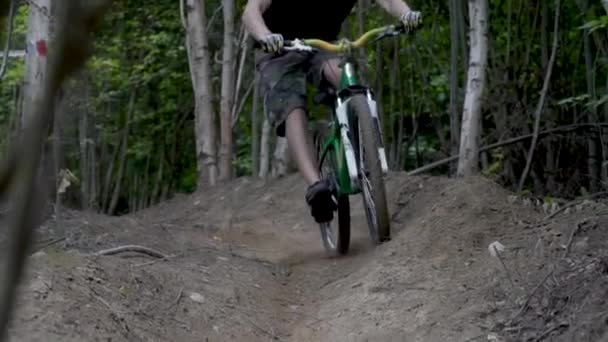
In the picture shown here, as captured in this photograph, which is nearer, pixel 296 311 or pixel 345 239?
pixel 296 311

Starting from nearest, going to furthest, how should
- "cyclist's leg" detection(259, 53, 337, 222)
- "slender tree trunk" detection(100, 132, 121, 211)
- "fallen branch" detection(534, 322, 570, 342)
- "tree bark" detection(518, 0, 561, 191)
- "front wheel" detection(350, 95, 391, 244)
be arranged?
"fallen branch" detection(534, 322, 570, 342), "front wheel" detection(350, 95, 391, 244), "cyclist's leg" detection(259, 53, 337, 222), "tree bark" detection(518, 0, 561, 191), "slender tree trunk" detection(100, 132, 121, 211)

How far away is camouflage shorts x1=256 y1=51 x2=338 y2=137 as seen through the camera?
20.1 ft

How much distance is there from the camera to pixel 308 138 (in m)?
6.18

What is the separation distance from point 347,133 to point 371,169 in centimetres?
32

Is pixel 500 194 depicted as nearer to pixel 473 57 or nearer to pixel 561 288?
pixel 473 57

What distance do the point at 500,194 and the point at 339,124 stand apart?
0.97m

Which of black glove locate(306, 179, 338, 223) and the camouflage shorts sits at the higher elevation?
the camouflage shorts

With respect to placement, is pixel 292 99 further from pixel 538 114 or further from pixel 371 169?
pixel 538 114

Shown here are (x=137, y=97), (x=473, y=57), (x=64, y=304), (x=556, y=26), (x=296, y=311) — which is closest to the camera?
(x=64, y=304)

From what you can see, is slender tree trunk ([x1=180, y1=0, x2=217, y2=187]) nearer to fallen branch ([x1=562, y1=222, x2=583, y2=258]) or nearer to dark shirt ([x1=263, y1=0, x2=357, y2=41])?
dark shirt ([x1=263, y1=0, x2=357, y2=41])

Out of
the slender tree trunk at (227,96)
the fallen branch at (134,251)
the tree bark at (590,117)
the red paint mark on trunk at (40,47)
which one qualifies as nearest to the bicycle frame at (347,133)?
the fallen branch at (134,251)

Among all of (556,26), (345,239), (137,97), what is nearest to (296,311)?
(345,239)

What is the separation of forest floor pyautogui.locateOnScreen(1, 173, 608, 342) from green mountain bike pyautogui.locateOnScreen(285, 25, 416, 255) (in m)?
0.19

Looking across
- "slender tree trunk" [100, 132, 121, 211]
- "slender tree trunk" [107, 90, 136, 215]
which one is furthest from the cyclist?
"slender tree trunk" [100, 132, 121, 211]
